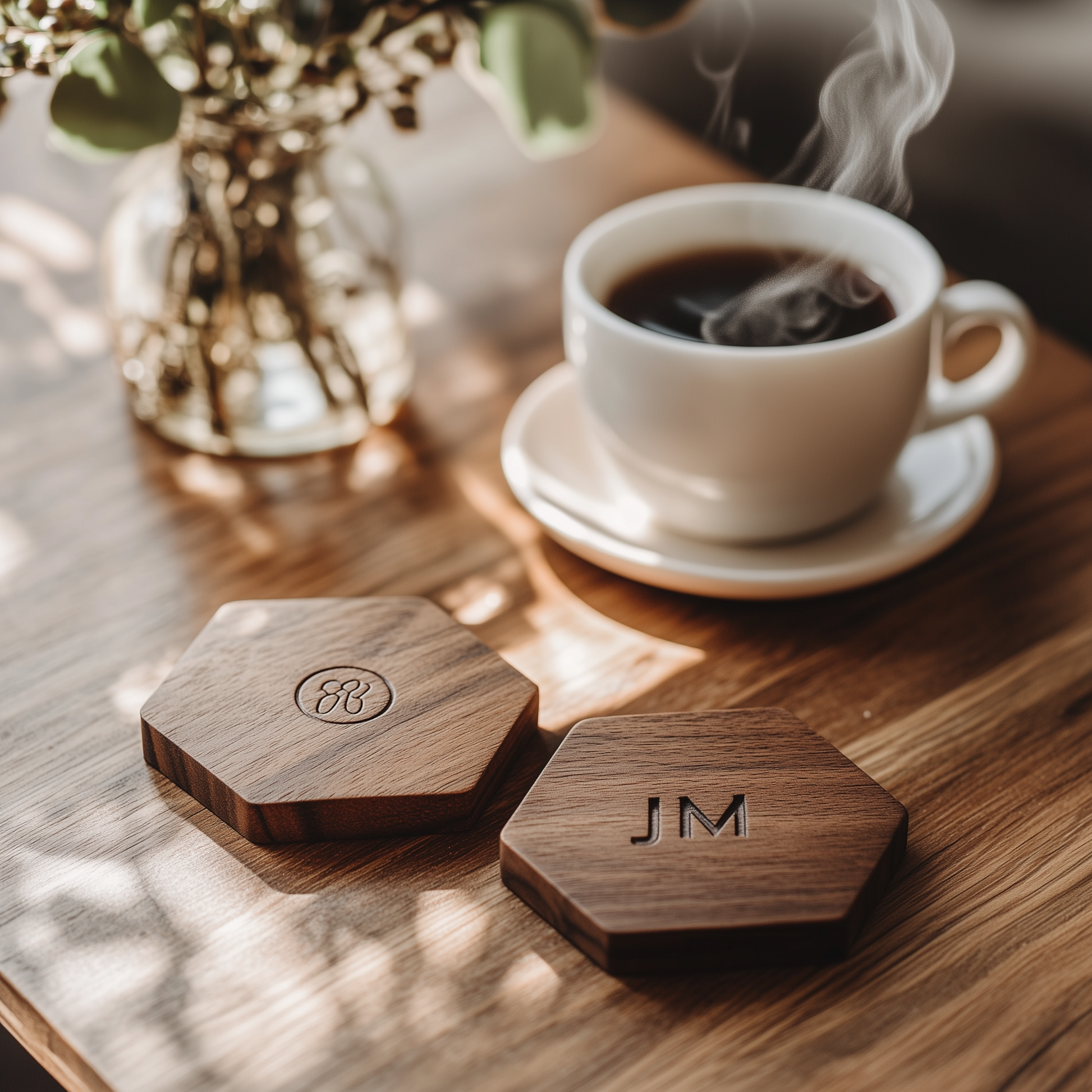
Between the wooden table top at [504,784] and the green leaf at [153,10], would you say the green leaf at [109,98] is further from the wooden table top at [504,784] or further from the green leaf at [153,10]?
the wooden table top at [504,784]

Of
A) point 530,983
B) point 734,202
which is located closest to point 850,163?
point 734,202

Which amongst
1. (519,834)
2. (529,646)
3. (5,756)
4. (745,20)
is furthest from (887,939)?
(745,20)

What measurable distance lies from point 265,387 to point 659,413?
0.36 m

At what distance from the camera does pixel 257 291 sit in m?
0.93

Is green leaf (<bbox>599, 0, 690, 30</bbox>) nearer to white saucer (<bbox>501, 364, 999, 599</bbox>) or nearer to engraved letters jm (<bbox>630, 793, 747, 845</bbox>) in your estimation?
white saucer (<bbox>501, 364, 999, 599</bbox>)

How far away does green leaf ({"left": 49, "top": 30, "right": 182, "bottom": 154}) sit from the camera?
725 mm

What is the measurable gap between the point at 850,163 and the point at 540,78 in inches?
11.9

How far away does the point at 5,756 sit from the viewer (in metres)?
0.73

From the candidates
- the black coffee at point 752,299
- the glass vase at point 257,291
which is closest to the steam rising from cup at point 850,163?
the black coffee at point 752,299

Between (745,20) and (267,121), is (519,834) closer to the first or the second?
(267,121)

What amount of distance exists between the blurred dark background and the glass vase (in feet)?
1.81

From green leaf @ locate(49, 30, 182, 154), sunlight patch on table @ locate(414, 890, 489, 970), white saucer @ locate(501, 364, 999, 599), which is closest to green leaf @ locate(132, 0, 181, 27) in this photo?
green leaf @ locate(49, 30, 182, 154)

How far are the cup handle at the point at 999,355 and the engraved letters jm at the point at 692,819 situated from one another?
373mm

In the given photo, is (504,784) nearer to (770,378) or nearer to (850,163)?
(770,378)
